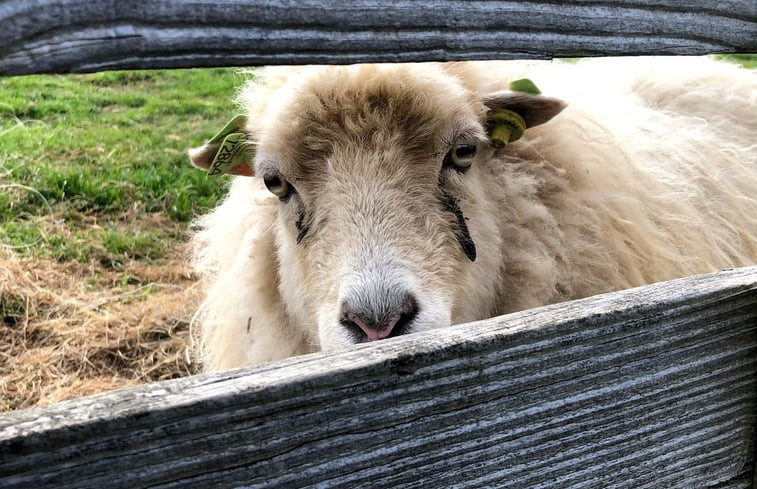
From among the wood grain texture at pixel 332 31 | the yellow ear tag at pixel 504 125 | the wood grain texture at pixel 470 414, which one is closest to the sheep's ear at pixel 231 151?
the yellow ear tag at pixel 504 125

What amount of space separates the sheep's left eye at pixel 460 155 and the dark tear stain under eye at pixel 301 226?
547 millimetres

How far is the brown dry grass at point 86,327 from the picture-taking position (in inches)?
144

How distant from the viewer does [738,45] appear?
121 centimetres

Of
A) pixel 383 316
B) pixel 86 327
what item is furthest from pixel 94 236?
pixel 383 316

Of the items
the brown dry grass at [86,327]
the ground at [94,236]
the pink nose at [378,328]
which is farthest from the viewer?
the ground at [94,236]

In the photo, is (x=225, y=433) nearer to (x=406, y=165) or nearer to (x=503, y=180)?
(x=406, y=165)

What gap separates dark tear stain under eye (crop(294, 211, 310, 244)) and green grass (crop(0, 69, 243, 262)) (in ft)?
6.40

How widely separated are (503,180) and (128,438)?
82.2 inches

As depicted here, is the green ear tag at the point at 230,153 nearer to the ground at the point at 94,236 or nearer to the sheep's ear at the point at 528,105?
the ground at the point at 94,236

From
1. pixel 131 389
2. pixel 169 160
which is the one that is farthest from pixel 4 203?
pixel 131 389

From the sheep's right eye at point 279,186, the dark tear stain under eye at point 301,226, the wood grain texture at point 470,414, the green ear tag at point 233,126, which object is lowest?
the dark tear stain under eye at point 301,226

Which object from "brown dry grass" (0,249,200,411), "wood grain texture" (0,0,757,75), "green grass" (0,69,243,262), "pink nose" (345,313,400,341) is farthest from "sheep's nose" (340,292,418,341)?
"green grass" (0,69,243,262)

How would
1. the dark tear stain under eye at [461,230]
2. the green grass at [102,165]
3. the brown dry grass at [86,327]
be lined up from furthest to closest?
the green grass at [102,165] < the brown dry grass at [86,327] < the dark tear stain under eye at [461,230]

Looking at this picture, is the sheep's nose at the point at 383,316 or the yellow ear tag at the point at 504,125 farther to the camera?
the yellow ear tag at the point at 504,125
